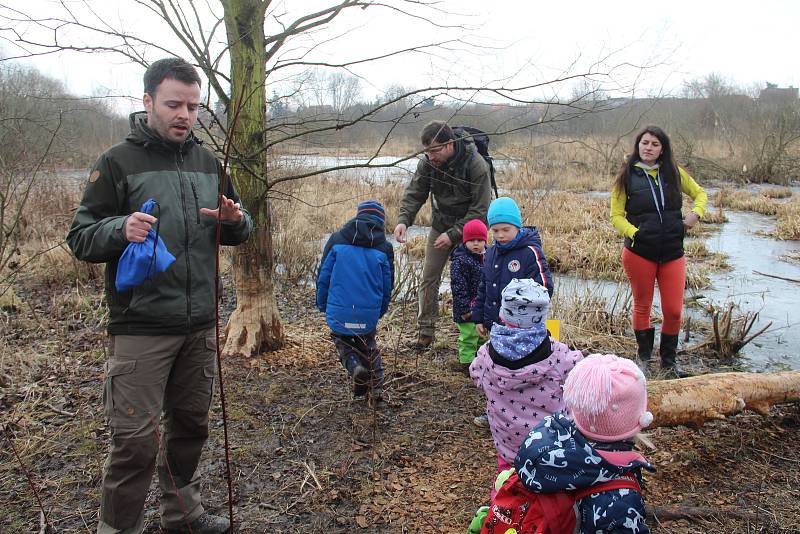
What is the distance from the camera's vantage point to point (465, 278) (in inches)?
175

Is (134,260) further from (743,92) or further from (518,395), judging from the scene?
(743,92)

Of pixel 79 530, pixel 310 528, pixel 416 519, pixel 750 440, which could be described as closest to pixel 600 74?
pixel 750 440

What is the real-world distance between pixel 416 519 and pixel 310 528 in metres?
0.49

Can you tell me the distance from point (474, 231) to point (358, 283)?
1057 millimetres

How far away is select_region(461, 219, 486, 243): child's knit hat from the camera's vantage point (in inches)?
171

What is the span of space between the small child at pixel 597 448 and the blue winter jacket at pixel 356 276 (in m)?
2.18

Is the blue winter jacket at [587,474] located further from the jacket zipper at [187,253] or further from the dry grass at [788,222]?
the dry grass at [788,222]

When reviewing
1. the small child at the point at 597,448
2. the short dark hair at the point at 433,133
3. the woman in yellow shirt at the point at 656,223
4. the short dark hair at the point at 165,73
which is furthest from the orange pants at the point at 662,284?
the short dark hair at the point at 165,73

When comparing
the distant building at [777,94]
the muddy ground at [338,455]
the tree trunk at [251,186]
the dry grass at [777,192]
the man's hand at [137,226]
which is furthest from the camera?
the distant building at [777,94]

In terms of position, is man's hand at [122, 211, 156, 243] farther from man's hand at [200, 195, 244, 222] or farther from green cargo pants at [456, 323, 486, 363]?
green cargo pants at [456, 323, 486, 363]

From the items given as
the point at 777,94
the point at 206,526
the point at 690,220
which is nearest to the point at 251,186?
the point at 206,526

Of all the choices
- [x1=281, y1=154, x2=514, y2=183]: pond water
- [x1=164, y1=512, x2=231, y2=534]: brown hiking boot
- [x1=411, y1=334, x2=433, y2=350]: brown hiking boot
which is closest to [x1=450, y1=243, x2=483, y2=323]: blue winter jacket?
[x1=411, y1=334, x2=433, y2=350]: brown hiking boot

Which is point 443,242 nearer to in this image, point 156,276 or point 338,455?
point 338,455

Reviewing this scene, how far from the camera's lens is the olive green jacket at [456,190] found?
15.1 feet
